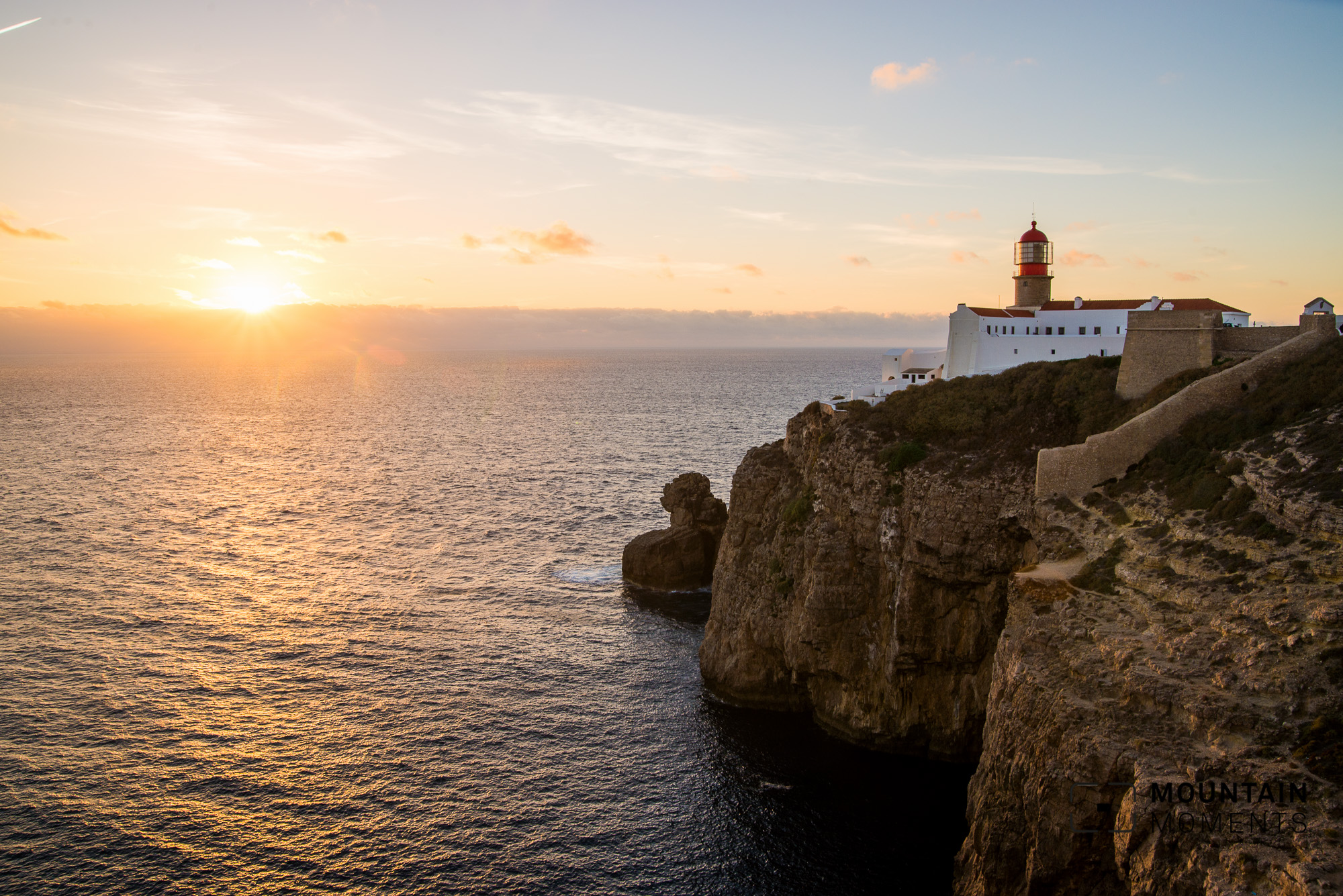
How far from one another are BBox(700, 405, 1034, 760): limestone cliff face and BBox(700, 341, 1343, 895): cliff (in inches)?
4.2

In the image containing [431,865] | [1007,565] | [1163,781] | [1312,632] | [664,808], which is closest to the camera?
[1163,781]

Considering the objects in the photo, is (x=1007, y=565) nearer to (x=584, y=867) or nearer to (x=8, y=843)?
(x=584, y=867)

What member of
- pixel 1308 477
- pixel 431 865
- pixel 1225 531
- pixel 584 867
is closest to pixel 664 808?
pixel 584 867

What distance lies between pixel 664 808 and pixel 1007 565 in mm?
16665

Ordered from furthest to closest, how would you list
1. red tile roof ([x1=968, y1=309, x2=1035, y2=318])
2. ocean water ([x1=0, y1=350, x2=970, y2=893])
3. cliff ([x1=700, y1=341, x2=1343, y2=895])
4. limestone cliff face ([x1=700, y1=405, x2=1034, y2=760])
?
red tile roof ([x1=968, y1=309, x2=1035, y2=318]), limestone cliff face ([x1=700, y1=405, x2=1034, y2=760]), ocean water ([x1=0, y1=350, x2=970, y2=893]), cliff ([x1=700, y1=341, x2=1343, y2=895])

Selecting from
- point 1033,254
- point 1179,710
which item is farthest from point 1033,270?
point 1179,710

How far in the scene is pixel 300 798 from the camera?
109 ft

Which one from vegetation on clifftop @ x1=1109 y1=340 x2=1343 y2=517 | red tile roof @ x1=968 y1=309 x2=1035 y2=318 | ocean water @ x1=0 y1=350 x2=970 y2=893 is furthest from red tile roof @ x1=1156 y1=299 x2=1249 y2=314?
ocean water @ x1=0 y1=350 x2=970 y2=893

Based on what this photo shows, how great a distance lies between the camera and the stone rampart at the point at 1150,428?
35031 millimetres

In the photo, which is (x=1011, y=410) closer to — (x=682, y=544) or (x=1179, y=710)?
(x=1179, y=710)

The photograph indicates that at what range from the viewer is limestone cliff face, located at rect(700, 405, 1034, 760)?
120 ft

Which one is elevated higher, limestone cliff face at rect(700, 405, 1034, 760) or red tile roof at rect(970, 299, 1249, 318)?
red tile roof at rect(970, 299, 1249, 318)

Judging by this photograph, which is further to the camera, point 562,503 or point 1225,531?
point 562,503

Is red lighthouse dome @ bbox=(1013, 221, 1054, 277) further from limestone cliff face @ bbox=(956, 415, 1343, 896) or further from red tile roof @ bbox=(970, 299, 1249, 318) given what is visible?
limestone cliff face @ bbox=(956, 415, 1343, 896)
